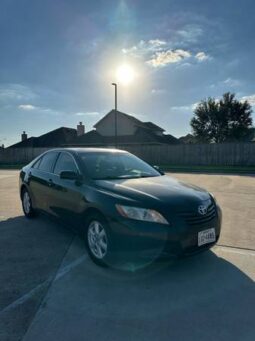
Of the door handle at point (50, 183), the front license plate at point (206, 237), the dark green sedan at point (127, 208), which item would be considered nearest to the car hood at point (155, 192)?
the dark green sedan at point (127, 208)

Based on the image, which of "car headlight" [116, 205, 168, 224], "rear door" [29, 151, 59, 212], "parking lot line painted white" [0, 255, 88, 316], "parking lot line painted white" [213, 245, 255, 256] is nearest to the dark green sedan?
"car headlight" [116, 205, 168, 224]

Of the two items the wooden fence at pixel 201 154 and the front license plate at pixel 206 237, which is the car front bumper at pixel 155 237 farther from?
the wooden fence at pixel 201 154

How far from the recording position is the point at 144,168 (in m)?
5.35

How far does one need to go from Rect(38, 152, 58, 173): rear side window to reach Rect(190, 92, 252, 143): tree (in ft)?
128

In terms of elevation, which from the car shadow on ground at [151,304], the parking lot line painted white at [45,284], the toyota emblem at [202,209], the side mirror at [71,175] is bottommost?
the car shadow on ground at [151,304]

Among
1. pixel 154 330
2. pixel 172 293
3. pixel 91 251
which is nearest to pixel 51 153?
pixel 91 251

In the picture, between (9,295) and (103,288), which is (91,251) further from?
(9,295)

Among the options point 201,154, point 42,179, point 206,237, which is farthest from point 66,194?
point 201,154

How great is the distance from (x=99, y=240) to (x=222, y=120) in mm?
40920

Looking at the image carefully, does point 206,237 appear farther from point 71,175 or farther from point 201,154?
point 201,154

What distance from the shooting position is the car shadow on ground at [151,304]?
8.63 feet

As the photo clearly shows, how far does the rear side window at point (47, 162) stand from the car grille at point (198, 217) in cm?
301

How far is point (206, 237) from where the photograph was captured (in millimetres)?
3750

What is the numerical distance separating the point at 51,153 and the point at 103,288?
3.32 metres
